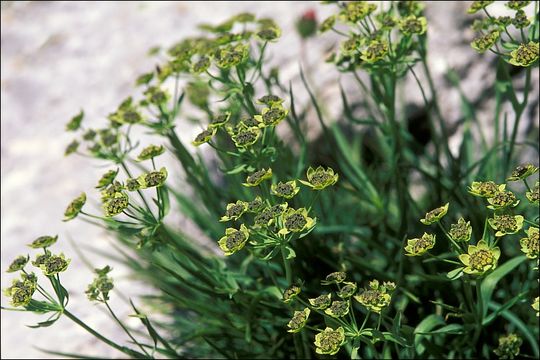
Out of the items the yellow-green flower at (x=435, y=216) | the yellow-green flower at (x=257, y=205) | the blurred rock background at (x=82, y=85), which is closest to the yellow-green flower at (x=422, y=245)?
the yellow-green flower at (x=435, y=216)

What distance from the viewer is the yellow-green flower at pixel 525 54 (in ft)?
5.03

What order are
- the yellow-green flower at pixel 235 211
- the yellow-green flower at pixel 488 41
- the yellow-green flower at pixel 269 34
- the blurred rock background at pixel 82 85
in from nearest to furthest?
the yellow-green flower at pixel 235 211 → the yellow-green flower at pixel 488 41 → the yellow-green flower at pixel 269 34 → the blurred rock background at pixel 82 85

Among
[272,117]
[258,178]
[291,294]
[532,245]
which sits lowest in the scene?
[532,245]

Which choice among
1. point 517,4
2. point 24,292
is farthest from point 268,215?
point 517,4

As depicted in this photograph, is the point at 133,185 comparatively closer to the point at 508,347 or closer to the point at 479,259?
the point at 479,259

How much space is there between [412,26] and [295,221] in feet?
1.91

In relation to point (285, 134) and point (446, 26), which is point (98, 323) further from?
point (446, 26)

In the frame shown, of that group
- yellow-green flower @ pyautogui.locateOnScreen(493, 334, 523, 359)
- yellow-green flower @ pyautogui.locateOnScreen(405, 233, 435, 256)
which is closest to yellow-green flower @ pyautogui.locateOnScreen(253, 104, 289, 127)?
yellow-green flower @ pyautogui.locateOnScreen(405, 233, 435, 256)

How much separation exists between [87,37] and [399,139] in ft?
5.43

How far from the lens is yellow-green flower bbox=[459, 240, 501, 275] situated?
4.46ft

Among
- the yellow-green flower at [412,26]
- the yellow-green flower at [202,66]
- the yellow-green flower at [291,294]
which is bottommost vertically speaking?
the yellow-green flower at [291,294]

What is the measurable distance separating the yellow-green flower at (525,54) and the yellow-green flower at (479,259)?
38 centimetres

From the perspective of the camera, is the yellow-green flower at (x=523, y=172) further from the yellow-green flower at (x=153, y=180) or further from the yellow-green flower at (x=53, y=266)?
the yellow-green flower at (x=53, y=266)

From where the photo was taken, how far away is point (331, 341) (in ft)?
4.49
